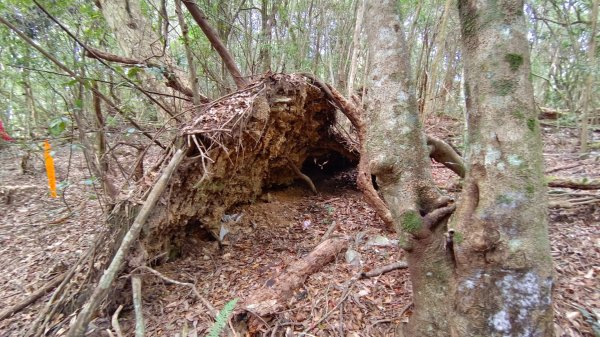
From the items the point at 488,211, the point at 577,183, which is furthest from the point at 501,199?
the point at 577,183

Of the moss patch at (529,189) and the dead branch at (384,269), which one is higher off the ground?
the moss patch at (529,189)

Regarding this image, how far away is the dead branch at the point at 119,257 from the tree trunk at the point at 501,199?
217 centimetres

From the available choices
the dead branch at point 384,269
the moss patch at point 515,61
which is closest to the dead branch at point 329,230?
the dead branch at point 384,269

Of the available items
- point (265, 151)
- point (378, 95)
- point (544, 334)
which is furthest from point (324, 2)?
point (544, 334)

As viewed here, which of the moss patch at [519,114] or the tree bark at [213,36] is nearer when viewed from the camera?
the moss patch at [519,114]

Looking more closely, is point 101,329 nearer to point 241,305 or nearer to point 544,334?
point 241,305

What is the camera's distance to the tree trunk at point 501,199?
4.83ft

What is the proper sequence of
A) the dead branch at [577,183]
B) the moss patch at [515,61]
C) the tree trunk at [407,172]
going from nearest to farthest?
the moss patch at [515,61]
the tree trunk at [407,172]
the dead branch at [577,183]

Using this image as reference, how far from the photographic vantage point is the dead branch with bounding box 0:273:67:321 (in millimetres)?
2740

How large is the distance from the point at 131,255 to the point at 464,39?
10.1 feet

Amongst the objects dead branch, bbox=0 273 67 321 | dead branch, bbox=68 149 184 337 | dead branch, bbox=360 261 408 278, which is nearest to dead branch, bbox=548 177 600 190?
dead branch, bbox=360 261 408 278

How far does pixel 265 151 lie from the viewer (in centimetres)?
415

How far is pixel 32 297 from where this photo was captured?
286 cm

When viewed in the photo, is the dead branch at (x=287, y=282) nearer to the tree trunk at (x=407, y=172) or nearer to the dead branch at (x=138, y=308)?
the dead branch at (x=138, y=308)
